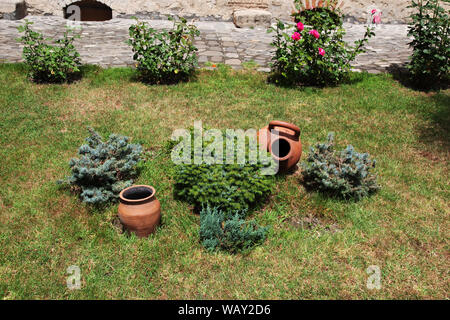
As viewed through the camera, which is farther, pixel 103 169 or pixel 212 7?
pixel 212 7

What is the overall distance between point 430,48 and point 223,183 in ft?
16.5

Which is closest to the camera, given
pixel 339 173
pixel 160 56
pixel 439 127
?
pixel 339 173

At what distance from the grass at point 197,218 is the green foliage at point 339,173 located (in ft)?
0.41

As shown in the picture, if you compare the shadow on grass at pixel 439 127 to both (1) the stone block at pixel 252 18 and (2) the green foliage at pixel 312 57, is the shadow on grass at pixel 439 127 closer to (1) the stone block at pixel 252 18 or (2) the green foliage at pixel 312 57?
(2) the green foliage at pixel 312 57

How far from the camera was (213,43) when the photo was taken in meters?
8.42

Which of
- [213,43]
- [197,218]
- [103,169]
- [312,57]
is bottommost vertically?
[197,218]

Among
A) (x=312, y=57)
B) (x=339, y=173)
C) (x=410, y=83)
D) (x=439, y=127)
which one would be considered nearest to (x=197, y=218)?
(x=339, y=173)

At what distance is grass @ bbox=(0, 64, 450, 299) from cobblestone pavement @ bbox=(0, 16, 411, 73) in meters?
1.82

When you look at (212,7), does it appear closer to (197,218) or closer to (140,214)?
(197,218)

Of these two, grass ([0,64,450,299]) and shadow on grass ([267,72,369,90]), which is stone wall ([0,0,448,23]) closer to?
shadow on grass ([267,72,369,90])

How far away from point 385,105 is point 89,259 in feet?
16.2

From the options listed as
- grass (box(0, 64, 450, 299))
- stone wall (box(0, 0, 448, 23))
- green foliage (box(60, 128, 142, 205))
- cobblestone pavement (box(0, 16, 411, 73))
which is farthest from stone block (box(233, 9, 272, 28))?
green foliage (box(60, 128, 142, 205))

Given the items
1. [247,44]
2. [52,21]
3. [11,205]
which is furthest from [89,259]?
[52,21]

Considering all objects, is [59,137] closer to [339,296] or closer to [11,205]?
[11,205]
